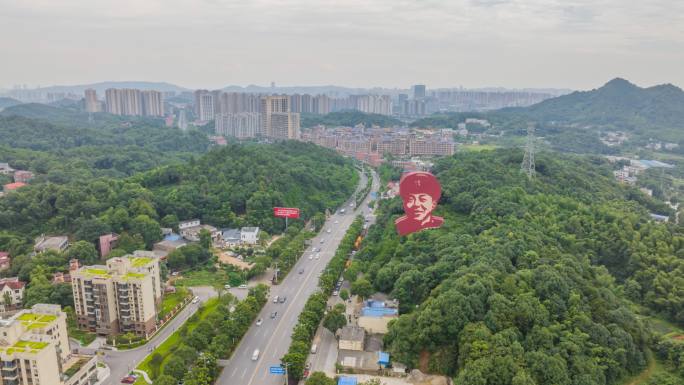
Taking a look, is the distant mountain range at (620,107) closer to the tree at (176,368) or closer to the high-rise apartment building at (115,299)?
the high-rise apartment building at (115,299)

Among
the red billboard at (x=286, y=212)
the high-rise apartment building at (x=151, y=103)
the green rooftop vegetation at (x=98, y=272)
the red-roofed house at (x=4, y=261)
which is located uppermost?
the high-rise apartment building at (x=151, y=103)

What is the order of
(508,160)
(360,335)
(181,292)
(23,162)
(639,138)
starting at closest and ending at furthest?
(360,335) < (181,292) < (508,160) < (23,162) < (639,138)

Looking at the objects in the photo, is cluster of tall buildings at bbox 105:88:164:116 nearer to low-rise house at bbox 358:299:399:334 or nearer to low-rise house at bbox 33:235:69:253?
low-rise house at bbox 33:235:69:253

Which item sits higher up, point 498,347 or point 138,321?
point 498,347

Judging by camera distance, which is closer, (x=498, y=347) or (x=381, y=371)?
(x=498, y=347)

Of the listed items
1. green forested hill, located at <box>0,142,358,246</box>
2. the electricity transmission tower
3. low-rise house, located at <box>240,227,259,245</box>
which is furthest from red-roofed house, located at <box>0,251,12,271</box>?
the electricity transmission tower

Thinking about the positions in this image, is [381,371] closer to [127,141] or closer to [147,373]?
[147,373]

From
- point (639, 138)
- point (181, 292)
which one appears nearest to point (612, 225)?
point (181, 292)

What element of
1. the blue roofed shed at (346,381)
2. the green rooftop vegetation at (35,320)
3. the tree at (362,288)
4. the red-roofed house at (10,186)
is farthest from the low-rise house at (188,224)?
the blue roofed shed at (346,381)
